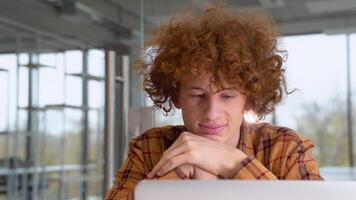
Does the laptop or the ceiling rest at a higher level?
the ceiling

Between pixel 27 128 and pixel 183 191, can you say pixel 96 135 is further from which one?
pixel 183 191

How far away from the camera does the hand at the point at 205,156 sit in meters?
0.73

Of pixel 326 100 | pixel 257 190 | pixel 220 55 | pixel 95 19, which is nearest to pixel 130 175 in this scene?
pixel 220 55

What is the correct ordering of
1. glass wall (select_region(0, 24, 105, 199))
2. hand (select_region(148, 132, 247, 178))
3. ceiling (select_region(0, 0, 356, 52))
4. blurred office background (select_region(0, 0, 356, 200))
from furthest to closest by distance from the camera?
glass wall (select_region(0, 24, 105, 199))
blurred office background (select_region(0, 0, 356, 200))
ceiling (select_region(0, 0, 356, 52))
hand (select_region(148, 132, 247, 178))

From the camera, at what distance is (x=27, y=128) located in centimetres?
512

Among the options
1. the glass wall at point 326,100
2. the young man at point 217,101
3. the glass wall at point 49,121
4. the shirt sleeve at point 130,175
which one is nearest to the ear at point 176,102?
the young man at point 217,101

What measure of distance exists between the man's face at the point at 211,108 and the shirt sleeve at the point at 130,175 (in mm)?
140

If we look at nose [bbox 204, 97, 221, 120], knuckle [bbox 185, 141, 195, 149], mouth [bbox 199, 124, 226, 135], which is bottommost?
knuckle [bbox 185, 141, 195, 149]

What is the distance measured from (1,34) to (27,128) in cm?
98

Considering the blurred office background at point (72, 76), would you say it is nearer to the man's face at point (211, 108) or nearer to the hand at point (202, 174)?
the man's face at point (211, 108)

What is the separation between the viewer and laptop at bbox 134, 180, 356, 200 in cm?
49

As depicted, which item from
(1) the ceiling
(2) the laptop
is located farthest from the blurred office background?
(2) the laptop

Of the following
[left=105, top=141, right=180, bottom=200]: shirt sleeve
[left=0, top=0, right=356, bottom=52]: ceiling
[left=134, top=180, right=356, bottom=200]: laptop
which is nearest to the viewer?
[left=134, top=180, right=356, bottom=200]: laptop

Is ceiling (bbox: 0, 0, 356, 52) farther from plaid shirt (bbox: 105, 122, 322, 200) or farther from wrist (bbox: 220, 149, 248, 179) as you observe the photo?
wrist (bbox: 220, 149, 248, 179)
